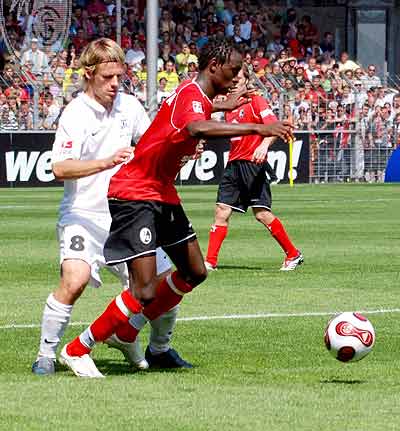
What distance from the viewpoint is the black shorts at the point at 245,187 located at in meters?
14.8

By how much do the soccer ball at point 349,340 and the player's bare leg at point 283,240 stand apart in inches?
256

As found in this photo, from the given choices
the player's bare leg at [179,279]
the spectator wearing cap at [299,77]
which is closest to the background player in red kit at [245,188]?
the player's bare leg at [179,279]

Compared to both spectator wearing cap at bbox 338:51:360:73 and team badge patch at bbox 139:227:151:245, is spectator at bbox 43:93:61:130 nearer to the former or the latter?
spectator wearing cap at bbox 338:51:360:73

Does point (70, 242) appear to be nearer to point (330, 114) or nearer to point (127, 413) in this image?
point (127, 413)

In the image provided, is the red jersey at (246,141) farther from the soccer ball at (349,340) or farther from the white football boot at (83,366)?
the white football boot at (83,366)

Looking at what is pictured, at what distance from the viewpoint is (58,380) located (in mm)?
7559

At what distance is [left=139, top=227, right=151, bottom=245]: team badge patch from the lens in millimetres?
7660

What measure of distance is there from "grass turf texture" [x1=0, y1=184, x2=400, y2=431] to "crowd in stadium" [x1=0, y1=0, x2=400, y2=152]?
14377 mm

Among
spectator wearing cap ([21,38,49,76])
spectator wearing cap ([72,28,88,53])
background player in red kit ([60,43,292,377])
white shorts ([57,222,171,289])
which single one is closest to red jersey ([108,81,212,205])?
background player in red kit ([60,43,292,377])

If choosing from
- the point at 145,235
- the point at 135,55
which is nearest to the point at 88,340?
the point at 145,235

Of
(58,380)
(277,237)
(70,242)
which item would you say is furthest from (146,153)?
(277,237)

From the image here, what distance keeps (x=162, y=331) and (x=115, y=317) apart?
0.58 metres

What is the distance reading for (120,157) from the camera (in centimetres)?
743

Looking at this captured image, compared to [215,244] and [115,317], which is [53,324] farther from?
[215,244]
